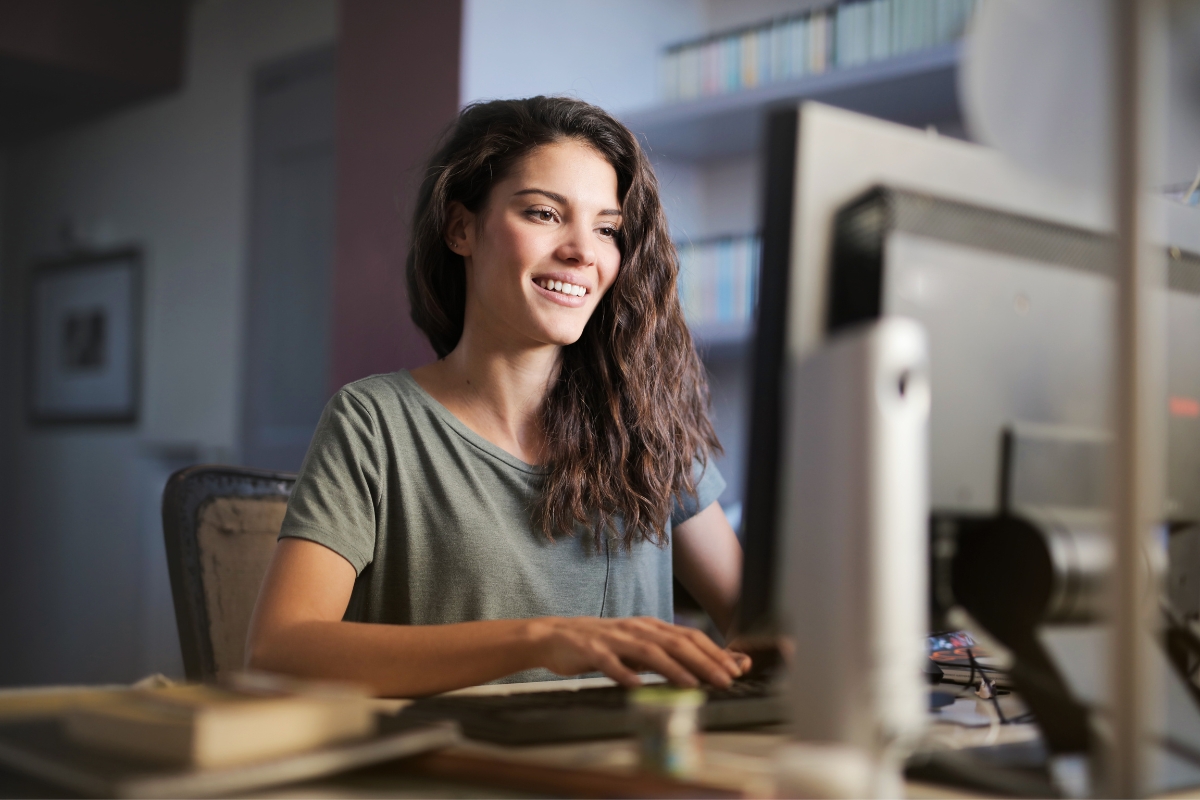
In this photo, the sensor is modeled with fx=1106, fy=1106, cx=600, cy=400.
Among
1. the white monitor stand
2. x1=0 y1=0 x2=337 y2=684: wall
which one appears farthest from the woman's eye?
x1=0 y1=0 x2=337 y2=684: wall

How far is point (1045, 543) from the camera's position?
68 centimetres

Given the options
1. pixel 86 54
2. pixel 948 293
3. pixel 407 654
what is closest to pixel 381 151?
pixel 86 54

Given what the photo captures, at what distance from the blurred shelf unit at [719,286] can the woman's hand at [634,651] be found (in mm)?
1852

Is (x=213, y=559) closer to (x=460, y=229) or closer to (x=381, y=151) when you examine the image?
(x=460, y=229)

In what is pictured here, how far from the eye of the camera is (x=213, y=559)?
51.1 inches

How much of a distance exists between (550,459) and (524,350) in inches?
6.4

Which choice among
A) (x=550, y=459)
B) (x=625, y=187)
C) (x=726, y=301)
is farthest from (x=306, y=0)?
(x=550, y=459)

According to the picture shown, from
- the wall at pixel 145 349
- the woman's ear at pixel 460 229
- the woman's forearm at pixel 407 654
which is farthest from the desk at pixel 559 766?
the wall at pixel 145 349

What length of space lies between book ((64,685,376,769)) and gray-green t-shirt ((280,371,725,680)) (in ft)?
2.00

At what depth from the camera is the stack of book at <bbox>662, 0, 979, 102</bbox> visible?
98.9 inches

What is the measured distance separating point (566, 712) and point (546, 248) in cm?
82

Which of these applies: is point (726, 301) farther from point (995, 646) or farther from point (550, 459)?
point (995, 646)

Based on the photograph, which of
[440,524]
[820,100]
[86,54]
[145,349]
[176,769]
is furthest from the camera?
[145,349]

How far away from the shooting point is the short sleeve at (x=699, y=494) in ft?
5.08
